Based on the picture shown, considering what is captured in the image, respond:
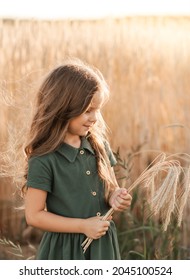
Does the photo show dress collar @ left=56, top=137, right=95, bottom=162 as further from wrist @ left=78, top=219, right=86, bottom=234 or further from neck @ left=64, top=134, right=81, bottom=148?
wrist @ left=78, top=219, right=86, bottom=234

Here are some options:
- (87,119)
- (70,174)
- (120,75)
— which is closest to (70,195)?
(70,174)

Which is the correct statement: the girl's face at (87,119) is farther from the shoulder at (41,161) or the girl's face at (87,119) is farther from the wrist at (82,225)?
the wrist at (82,225)

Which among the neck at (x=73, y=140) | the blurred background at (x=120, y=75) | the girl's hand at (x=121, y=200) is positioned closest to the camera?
the girl's hand at (x=121, y=200)

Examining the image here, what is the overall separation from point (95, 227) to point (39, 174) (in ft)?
0.65

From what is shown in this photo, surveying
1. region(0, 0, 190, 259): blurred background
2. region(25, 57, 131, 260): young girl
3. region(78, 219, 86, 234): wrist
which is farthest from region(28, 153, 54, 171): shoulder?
region(0, 0, 190, 259): blurred background

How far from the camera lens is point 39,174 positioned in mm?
1758

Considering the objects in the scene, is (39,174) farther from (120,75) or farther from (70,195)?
(120,75)

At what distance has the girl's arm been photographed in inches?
68.4

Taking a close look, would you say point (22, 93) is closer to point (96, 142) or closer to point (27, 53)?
point (96, 142)

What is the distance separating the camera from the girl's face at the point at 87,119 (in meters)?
1.78

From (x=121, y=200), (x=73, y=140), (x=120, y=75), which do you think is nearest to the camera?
(x=121, y=200)

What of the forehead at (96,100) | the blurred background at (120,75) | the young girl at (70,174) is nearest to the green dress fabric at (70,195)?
the young girl at (70,174)

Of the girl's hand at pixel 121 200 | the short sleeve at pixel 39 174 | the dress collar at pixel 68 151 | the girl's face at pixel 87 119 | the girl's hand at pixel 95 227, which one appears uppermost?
the girl's face at pixel 87 119

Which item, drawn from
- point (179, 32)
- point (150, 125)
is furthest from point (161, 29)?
point (150, 125)
